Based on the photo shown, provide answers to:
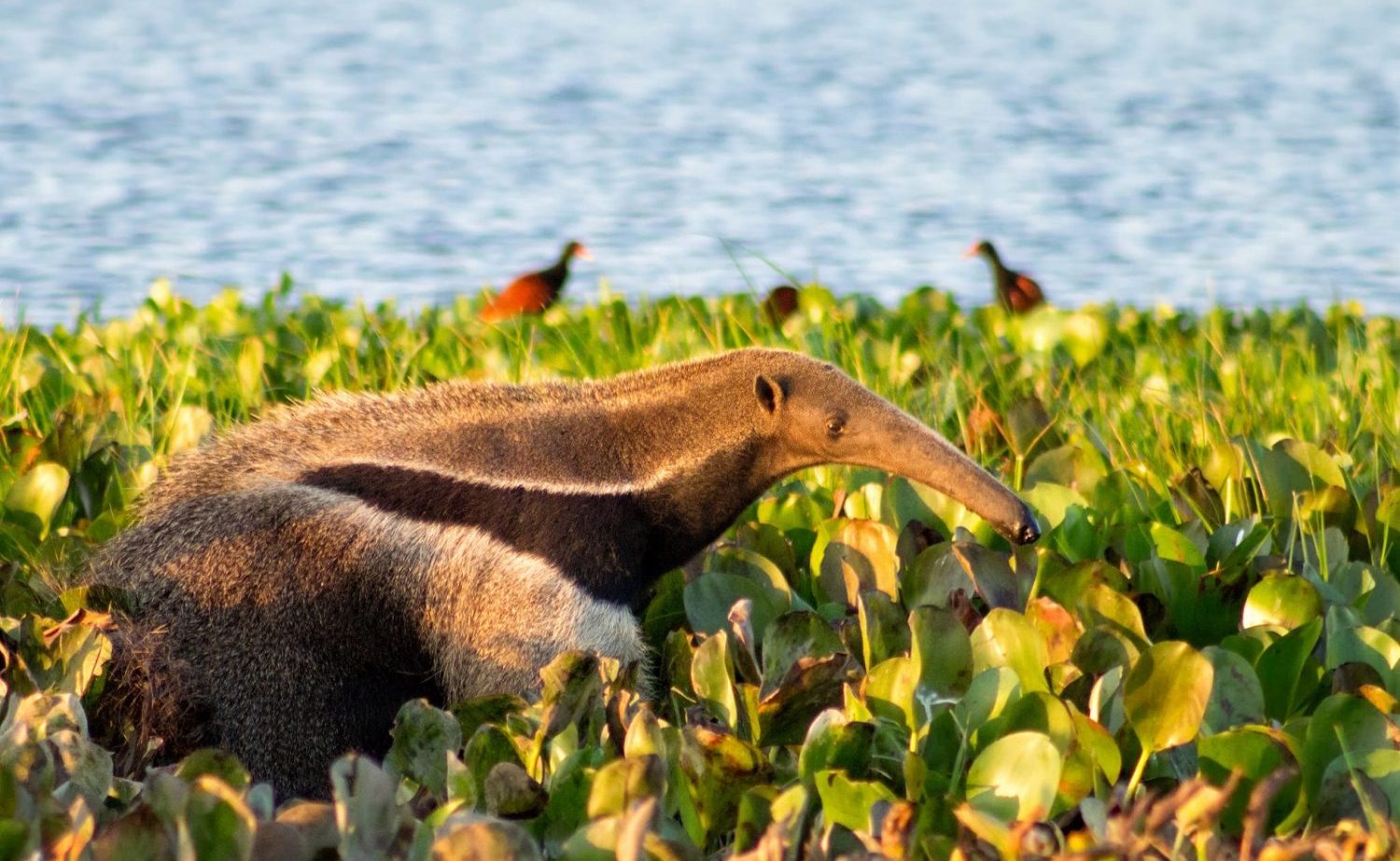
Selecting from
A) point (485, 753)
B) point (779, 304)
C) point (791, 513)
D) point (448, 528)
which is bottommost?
point (779, 304)

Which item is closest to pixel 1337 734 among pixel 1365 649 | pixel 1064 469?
pixel 1365 649

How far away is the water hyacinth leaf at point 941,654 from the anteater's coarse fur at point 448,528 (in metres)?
0.73

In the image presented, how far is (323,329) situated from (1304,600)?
5055mm

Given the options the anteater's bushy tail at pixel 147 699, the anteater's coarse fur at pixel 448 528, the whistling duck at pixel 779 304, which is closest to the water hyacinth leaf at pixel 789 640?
the anteater's coarse fur at pixel 448 528

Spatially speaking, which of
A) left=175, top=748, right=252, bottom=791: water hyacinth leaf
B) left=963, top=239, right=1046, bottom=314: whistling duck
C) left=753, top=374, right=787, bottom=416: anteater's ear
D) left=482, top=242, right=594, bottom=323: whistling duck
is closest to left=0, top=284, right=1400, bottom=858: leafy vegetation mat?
left=175, top=748, right=252, bottom=791: water hyacinth leaf

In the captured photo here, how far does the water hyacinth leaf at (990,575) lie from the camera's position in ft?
14.3

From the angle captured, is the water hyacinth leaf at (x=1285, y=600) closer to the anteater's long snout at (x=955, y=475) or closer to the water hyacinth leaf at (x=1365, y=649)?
the water hyacinth leaf at (x=1365, y=649)

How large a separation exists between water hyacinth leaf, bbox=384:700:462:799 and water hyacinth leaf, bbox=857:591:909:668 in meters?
0.93

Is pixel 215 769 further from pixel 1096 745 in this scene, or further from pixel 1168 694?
pixel 1168 694

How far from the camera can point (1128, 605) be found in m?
4.05

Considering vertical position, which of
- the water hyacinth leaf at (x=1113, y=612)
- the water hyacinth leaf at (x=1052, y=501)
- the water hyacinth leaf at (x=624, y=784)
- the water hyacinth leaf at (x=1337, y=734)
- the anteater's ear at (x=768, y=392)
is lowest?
the water hyacinth leaf at (x=1052, y=501)

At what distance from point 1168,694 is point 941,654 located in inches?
20.5

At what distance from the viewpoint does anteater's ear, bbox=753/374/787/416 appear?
448cm

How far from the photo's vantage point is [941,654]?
3.76 metres
